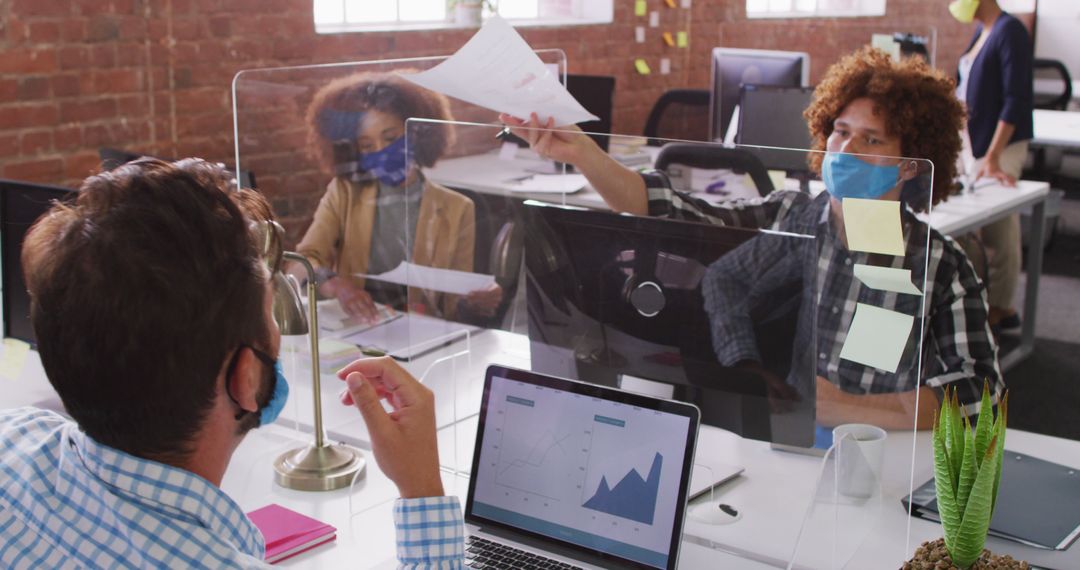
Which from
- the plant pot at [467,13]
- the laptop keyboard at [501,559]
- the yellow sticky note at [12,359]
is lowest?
the laptop keyboard at [501,559]

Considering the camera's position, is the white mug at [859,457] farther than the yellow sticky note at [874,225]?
Yes

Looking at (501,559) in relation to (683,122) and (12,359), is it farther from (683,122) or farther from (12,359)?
(683,122)

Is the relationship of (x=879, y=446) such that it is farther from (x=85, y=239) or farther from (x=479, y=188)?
(x=85, y=239)

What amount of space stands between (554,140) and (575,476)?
0.61 m

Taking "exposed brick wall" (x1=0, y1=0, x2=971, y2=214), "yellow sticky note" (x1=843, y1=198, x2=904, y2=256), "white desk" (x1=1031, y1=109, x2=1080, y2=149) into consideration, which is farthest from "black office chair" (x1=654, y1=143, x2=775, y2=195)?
"white desk" (x1=1031, y1=109, x2=1080, y2=149)

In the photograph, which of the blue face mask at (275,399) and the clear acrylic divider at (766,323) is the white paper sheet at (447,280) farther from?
the blue face mask at (275,399)

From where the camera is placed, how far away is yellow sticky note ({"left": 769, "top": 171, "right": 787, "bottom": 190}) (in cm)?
163

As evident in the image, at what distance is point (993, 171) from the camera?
14.5 ft

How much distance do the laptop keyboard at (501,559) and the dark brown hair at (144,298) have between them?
1.72 ft

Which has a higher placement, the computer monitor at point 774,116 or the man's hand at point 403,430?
the computer monitor at point 774,116

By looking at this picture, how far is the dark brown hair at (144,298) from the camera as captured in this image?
934mm

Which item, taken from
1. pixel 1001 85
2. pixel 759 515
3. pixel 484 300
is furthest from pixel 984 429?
pixel 1001 85

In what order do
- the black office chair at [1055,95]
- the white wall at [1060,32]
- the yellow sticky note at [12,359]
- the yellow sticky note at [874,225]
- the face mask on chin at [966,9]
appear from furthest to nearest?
the white wall at [1060,32] < the black office chair at [1055,95] < the face mask on chin at [966,9] < the yellow sticky note at [12,359] < the yellow sticky note at [874,225]

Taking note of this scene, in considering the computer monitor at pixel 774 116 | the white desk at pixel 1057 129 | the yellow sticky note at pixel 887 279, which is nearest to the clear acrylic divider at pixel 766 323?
the yellow sticky note at pixel 887 279
